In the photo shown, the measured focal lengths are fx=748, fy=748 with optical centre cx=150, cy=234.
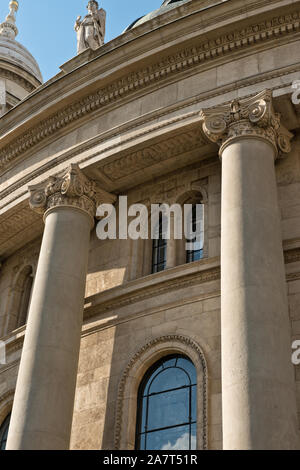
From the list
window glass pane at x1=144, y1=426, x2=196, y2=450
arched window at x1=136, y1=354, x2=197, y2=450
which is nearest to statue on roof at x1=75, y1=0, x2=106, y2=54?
arched window at x1=136, y1=354, x2=197, y2=450

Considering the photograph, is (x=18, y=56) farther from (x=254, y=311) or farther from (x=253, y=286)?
(x=254, y=311)

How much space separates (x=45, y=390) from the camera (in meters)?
18.2

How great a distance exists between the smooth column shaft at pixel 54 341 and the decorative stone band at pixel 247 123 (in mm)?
4706

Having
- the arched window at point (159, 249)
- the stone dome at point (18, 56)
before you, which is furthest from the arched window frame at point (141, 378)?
the stone dome at point (18, 56)

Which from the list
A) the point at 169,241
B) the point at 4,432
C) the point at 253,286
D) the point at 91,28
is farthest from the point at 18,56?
the point at 253,286

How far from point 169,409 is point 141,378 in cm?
132

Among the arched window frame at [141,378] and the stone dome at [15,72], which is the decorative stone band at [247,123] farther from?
the stone dome at [15,72]

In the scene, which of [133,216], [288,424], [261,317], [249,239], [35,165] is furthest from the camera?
[35,165]

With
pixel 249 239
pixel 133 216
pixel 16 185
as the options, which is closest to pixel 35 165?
pixel 16 185

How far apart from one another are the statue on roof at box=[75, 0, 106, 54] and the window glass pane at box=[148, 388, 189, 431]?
13243mm

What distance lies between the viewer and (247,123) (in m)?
19.6

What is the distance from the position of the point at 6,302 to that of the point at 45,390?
830cm

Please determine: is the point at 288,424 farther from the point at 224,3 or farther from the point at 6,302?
the point at 6,302
